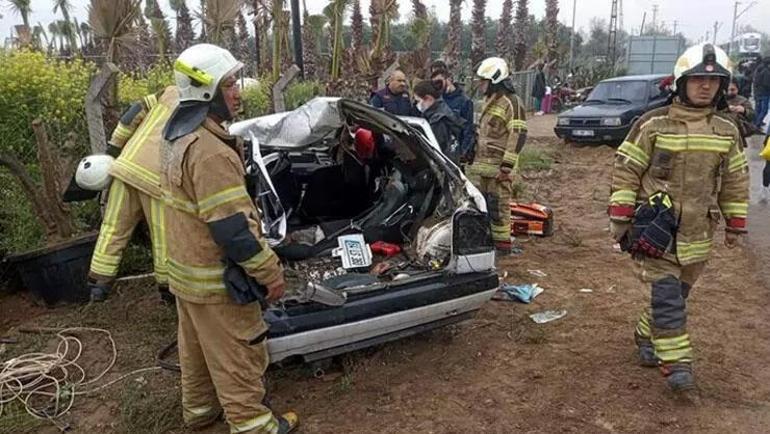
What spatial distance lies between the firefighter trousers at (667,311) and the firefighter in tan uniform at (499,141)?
243 cm

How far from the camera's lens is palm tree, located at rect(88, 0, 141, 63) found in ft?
19.5

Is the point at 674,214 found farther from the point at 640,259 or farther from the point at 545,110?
the point at 545,110

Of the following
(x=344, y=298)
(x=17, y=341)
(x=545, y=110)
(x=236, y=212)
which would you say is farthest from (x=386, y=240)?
(x=545, y=110)

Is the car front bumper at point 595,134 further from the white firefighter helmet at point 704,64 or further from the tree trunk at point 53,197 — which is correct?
the tree trunk at point 53,197

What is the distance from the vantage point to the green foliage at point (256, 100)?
960 cm

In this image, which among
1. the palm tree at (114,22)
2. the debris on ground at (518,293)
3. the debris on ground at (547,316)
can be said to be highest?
the palm tree at (114,22)

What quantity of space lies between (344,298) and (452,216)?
92 centimetres

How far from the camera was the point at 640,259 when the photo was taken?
3643mm

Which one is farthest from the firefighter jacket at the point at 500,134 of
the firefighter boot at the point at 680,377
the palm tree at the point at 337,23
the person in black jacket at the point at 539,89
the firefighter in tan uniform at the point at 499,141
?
the person in black jacket at the point at 539,89

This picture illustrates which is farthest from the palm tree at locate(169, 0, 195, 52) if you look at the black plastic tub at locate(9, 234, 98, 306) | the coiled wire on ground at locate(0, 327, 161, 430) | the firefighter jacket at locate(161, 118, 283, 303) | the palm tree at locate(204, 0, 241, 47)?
the firefighter jacket at locate(161, 118, 283, 303)

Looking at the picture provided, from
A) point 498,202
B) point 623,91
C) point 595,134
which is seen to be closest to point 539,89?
point 623,91

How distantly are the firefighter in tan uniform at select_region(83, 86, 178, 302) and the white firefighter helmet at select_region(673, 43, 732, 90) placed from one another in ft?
9.74

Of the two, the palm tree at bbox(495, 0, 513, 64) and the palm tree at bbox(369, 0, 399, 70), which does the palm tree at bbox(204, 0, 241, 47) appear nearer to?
the palm tree at bbox(369, 0, 399, 70)

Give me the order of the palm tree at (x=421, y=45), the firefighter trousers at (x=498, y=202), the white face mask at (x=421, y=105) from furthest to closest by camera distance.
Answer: the palm tree at (x=421, y=45), the white face mask at (x=421, y=105), the firefighter trousers at (x=498, y=202)
